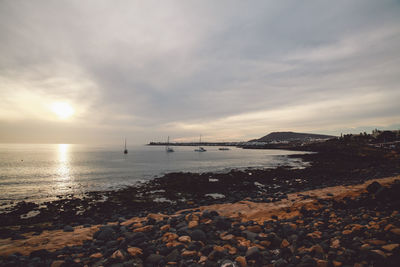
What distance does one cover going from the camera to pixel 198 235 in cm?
692

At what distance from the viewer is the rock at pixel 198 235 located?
268 inches

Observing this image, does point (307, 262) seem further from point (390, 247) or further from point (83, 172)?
point (83, 172)

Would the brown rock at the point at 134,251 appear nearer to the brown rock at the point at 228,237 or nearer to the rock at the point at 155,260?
the rock at the point at 155,260

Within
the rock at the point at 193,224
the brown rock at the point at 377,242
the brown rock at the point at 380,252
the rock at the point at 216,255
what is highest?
the brown rock at the point at 380,252

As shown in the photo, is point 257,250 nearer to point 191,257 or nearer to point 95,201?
point 191,257

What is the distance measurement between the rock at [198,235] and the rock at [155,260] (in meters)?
1.48

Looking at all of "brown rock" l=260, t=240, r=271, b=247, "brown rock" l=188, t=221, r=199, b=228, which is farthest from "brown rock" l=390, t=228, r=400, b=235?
"brown rock" l=188, t=221, r=199, b=228

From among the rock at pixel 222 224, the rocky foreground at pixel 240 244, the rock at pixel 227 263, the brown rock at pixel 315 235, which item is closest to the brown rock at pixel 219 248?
the rocky foreground at pixel 240 244

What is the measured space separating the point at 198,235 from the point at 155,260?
1818 mm

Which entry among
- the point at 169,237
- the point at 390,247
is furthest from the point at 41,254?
the point at 390,247

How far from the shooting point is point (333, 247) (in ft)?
17.7

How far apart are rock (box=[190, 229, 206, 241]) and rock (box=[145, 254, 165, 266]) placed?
1483 millimetres

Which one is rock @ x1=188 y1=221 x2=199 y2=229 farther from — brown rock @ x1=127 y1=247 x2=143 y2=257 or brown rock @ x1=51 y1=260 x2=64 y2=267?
brown rock @ x1=51 y1=260 x2=64 y2=267

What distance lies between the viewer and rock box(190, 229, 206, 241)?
268 inches
